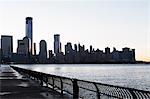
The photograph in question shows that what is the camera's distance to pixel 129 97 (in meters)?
12.2

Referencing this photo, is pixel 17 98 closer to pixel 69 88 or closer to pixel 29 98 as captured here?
pixel 29 98

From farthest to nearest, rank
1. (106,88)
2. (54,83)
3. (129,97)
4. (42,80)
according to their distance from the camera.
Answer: (42,80), (54,83), (106,88), (129,97)

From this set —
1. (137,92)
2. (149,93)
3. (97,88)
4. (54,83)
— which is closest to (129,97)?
(137,92)

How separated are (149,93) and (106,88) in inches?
186

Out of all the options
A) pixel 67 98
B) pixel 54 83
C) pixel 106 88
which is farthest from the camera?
pixel 54 83

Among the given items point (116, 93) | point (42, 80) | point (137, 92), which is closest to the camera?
point (137, 92)

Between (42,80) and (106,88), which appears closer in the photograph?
(106,88)

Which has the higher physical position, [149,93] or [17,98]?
[149,93]

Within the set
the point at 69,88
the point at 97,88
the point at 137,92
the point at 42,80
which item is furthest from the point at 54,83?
the point at 137,92

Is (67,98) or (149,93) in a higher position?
(149,93)

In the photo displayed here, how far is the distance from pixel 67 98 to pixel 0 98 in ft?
12.2

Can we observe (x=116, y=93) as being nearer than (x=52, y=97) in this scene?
Yes

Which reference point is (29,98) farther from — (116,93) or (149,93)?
(149,93)

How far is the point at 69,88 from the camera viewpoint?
25.4 metres
